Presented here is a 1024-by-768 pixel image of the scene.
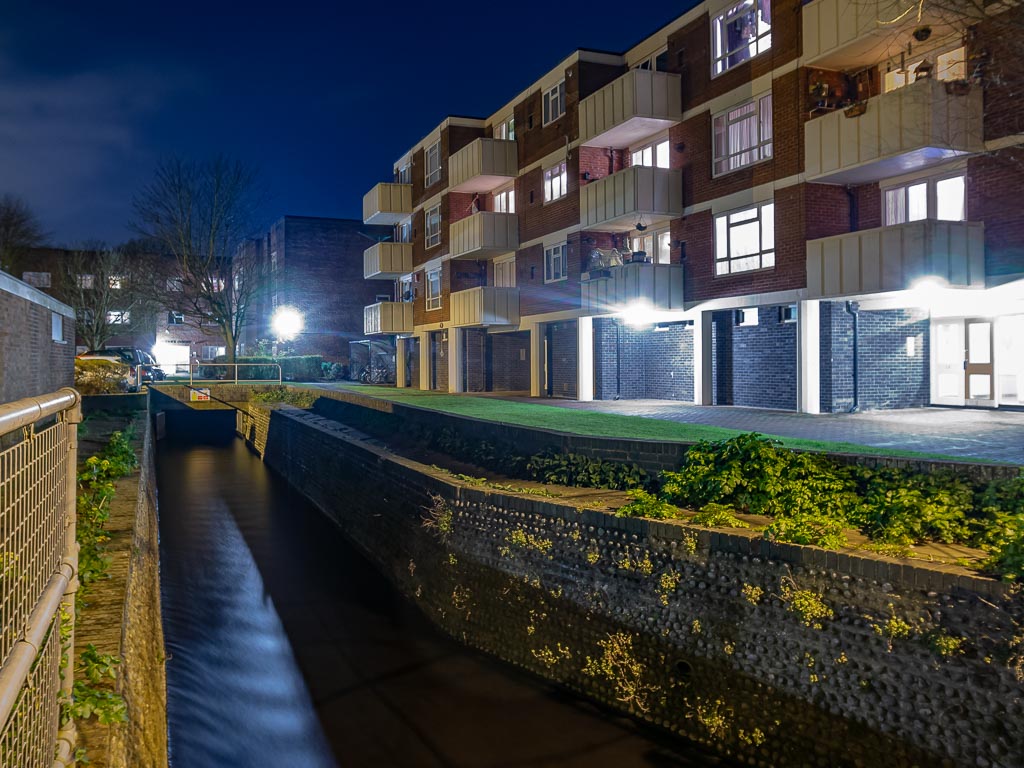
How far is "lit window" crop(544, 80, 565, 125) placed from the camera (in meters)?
24.9

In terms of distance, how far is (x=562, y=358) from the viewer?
1013 inches

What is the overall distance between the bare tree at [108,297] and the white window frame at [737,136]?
40006 mm

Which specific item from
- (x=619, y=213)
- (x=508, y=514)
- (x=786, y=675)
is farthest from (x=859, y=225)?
(x=786, y=675)

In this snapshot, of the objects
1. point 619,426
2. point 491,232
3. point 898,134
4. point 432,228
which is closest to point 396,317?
point 432,228

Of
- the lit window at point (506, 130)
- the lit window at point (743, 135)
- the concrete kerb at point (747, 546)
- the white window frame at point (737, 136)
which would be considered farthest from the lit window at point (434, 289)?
the concrete kerb at point (747, 546)

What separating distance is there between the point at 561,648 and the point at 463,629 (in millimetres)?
2046

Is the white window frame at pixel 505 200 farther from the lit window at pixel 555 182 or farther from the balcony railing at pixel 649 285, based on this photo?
the balcony railing at pixel 649 285

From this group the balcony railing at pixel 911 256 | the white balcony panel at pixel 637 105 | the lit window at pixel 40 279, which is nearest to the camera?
the balcony railing at pixel 911 256

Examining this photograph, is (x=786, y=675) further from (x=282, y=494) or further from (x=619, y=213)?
(x=282, y=494)

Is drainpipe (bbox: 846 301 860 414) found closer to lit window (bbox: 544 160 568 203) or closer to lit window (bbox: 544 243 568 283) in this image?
lit window (bbox: 544 243 568 283)

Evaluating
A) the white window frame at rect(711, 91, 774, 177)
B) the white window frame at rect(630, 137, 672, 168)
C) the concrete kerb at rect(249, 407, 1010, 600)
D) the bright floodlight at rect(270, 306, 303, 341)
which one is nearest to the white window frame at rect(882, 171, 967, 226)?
the white window frame at rect(711, 91, 774, 177)

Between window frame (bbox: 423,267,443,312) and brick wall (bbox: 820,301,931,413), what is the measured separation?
724 inches

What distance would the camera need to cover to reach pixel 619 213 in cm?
2091

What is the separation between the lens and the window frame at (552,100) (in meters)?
24.9
